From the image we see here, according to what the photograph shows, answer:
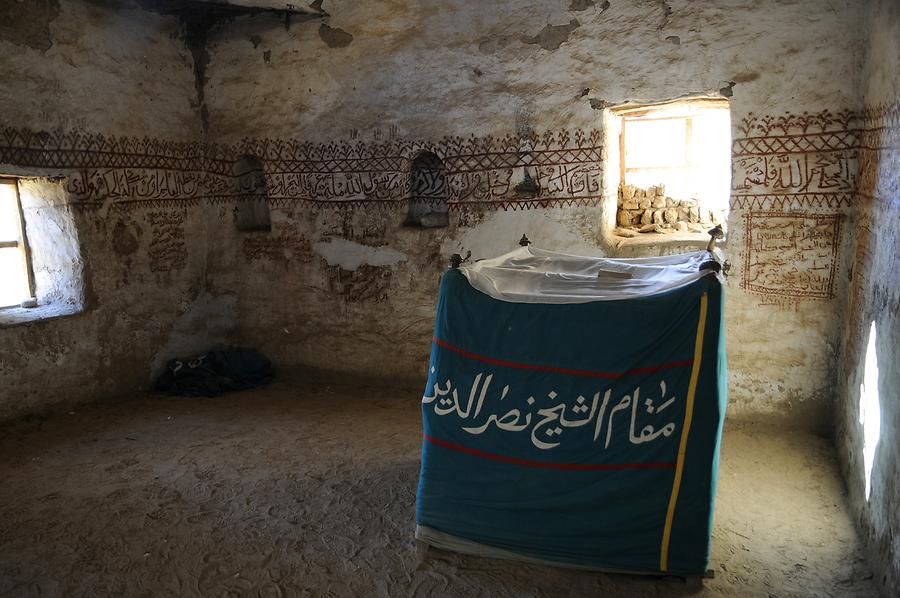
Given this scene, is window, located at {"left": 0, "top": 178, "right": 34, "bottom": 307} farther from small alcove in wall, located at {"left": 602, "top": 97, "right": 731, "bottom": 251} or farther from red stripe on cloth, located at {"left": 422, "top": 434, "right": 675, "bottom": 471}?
small alcove in wall, located at {"left": 602, "top": 97, "right": 731, "bottom": 251}

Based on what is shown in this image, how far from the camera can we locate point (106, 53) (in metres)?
5.55

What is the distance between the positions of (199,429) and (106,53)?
3.30 metres

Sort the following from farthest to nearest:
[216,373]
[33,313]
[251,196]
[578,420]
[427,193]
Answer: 1. [251,196]
2. [216,373]
3. [427,193]
4. [33,313]
5. [578,420]

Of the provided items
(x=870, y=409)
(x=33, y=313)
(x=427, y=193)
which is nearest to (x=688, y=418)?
(x=870, y=409)

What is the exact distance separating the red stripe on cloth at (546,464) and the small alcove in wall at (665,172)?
2632 mm

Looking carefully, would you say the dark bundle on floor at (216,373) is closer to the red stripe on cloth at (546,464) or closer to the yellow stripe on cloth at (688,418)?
the red stripe on cloth at (546,464)

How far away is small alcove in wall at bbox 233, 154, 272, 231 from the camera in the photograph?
657cm

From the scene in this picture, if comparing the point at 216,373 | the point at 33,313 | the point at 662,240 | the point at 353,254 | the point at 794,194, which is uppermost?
the point at 794,194

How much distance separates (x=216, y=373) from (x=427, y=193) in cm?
267

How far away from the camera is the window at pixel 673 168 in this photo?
5.39 meters

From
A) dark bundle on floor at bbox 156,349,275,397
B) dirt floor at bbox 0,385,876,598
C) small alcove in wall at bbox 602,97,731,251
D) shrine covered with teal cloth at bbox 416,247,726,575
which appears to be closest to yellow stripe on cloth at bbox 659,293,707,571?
shrine covered with teal cloth at bbox 416,247,726,575

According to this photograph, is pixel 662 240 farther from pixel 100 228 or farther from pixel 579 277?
pixel 100 228

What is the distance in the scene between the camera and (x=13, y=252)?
18.3 ft

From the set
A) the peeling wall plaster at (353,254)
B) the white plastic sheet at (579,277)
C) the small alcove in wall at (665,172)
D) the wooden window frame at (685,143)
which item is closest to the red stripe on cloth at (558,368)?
the white plastic sheet at (579,277)
